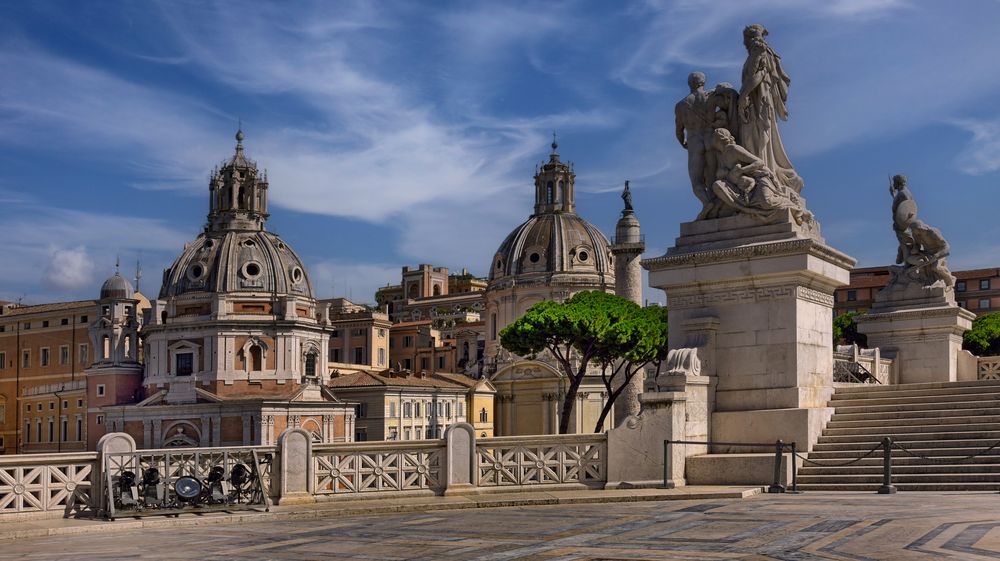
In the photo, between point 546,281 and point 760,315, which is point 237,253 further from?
point 760,315

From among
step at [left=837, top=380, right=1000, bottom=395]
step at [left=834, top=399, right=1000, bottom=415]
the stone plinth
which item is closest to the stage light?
step at [left=834, top=399, right=1000, bottom=415]

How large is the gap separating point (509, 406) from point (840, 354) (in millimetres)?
108885

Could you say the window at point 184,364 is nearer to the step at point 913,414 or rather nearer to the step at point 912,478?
the step at point 913,414

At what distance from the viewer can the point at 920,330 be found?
27016mm

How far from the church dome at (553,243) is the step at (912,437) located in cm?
12190

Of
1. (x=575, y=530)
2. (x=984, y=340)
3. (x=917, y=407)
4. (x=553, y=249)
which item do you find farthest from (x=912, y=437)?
(x=553, y=249)

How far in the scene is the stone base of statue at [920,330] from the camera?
87.2 feet

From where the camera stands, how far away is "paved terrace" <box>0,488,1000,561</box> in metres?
11.3

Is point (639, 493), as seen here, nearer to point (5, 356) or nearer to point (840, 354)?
point (840, 354)

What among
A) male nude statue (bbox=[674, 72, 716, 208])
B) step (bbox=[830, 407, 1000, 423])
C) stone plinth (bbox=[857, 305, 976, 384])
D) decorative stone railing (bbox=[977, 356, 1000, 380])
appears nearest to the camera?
step (bbox=[830, 407, 1000, 423])

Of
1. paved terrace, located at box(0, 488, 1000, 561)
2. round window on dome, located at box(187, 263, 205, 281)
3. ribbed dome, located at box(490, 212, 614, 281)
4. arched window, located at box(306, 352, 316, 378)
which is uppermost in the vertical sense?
ribbed dome, located at box(490, 212, 614, 281)

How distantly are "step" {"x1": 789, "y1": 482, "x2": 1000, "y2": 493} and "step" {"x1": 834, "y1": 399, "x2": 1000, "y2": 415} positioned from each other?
223 centimetres

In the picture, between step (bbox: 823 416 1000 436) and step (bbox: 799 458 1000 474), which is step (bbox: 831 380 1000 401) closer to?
step (bbox: 823 416 1000 436)

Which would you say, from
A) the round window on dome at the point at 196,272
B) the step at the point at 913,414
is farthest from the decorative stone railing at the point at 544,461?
the round window on dome at the point at 196,272
